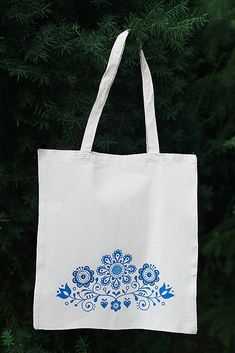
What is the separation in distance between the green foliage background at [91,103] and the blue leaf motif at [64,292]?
0.28m

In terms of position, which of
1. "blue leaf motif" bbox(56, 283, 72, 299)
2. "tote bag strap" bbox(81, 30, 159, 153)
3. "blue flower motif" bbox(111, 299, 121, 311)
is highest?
"tote bag strap" bbox(81, 30, 159, 153)

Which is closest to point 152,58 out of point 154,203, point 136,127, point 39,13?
point 136,127

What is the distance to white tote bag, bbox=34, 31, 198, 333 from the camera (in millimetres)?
1514

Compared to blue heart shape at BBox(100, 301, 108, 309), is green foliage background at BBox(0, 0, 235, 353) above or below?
above

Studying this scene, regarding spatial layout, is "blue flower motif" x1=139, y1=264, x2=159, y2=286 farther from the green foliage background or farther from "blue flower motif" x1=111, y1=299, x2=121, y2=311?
the green foliage background

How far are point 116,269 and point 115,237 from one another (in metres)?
0.09

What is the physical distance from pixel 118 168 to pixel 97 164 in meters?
0.06

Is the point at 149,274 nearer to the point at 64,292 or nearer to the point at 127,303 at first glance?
the point at 127,303

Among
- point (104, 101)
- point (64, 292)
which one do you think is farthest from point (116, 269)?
point (104, 101)

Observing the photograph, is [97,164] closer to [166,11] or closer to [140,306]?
[140,306]

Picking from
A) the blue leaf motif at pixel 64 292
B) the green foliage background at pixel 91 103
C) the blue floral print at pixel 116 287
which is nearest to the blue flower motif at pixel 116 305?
the blue floral print at pixel 116 287

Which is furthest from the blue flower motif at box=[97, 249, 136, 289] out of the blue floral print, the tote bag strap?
the tote bag strap

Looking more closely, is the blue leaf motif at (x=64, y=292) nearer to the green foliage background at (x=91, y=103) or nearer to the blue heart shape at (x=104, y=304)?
the blue heart shape at (x=104, y=304)

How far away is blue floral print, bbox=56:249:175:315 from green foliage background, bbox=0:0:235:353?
30 centimetres
